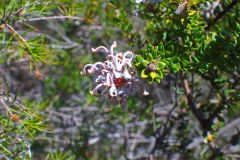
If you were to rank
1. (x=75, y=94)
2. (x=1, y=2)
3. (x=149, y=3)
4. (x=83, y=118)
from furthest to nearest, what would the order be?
(x=75, y=94) < (x=83, y=118) < (x=149, y=3) < (x=1, y=2)

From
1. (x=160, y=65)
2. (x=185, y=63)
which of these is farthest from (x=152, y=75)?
(x=185, y=63)

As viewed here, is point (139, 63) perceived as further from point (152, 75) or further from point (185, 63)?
point (185, 63)

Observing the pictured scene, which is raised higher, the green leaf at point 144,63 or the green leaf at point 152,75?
the green leaf at point 144,63

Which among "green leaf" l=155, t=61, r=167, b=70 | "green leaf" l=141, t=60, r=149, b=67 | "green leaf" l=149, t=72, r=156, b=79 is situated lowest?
"green leaf" l=149, t=72, r=156, b=79

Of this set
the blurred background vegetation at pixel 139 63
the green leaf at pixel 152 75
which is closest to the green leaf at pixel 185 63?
the blurred background vegetation at pixel 139 63

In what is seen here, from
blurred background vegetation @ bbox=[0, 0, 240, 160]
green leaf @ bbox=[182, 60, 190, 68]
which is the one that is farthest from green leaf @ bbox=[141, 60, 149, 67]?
green leaf @ bbox=[182, 60, 190, 68]

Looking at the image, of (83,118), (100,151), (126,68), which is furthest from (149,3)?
(100,151)

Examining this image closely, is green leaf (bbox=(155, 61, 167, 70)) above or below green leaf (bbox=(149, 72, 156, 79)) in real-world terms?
above

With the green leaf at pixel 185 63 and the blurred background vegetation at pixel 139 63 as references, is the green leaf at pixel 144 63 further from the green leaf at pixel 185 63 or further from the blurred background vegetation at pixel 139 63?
the green leaf at pixel 185 63

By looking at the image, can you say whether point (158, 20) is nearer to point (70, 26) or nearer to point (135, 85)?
point (135, 85)

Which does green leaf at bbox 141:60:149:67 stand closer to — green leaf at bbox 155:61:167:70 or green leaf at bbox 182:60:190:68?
green leaf at bbox 155:61:167:70

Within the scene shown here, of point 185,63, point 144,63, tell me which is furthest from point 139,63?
point 185,63
